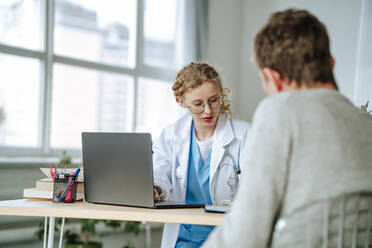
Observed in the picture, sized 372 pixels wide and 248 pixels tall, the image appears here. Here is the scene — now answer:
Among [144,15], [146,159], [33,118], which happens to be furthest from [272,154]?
[144,15]

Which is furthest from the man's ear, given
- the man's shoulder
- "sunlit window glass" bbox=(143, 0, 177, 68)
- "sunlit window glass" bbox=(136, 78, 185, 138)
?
"sunlit window glass" bbox=(143, 0, 177, 68)

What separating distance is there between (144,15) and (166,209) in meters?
2.76

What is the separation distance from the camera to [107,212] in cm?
146

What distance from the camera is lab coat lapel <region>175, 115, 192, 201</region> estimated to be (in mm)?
1938

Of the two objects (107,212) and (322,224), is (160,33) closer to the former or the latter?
(107,212)

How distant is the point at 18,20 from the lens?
9.97 feet

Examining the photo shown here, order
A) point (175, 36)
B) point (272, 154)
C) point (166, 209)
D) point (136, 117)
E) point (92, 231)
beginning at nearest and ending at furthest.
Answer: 1. point (272, 154)
2. point (166, 209)
3. point (92, 231)
4. point (136, 117)
5. point (175, 36)

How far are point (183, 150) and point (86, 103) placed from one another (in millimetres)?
1739

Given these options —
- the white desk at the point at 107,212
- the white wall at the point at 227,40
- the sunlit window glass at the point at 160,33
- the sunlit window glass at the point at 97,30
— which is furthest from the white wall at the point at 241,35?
the white desk at the point at 107,212

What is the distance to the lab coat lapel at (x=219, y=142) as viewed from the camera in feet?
6.18

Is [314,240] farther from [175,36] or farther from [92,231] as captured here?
[175,36]

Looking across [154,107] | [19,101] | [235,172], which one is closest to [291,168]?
[235,172]

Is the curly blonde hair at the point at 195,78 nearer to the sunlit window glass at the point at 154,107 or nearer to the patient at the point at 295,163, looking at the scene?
the patient at the point at 295,163

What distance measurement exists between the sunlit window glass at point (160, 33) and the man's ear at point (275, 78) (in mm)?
2978
